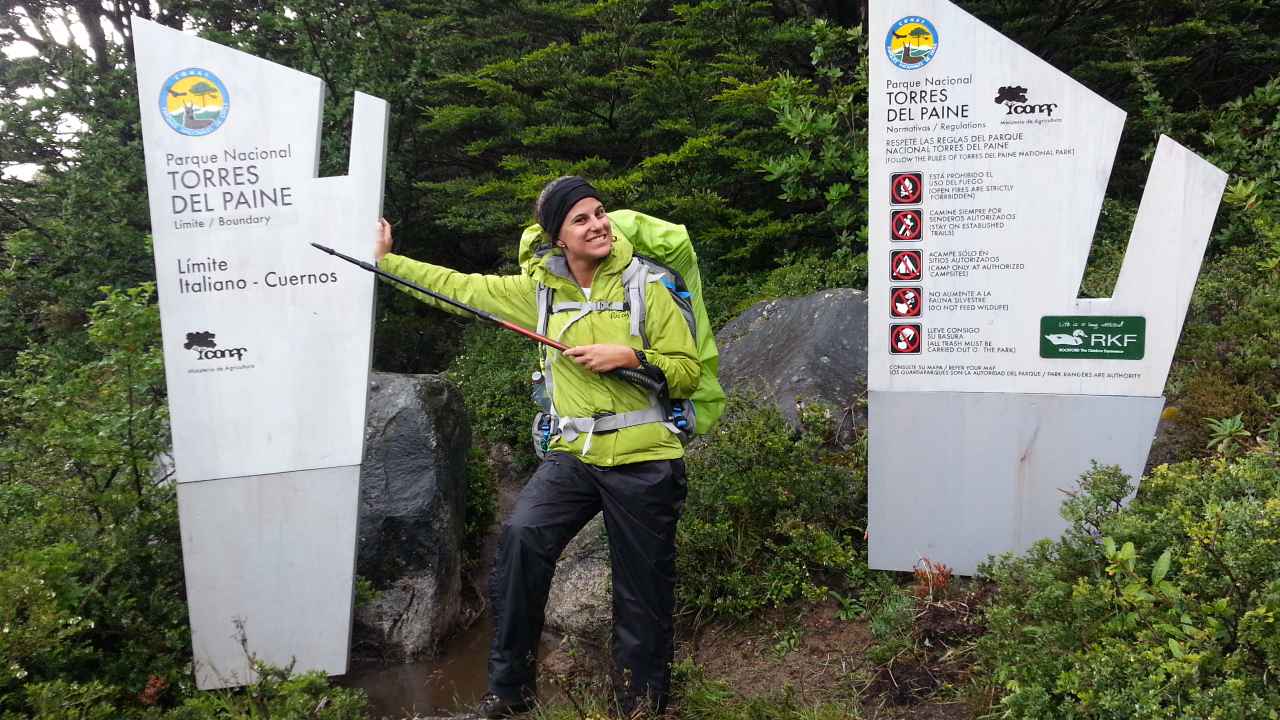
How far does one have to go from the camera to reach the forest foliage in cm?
337

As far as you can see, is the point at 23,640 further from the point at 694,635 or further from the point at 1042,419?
the point at 1042,419

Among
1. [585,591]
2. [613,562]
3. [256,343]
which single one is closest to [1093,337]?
[613,562]

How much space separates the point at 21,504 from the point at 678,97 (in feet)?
22.0

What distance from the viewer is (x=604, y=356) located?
3473 mm

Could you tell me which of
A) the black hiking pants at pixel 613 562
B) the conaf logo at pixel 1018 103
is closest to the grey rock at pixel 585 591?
the black hiking pants at pixel 613 562

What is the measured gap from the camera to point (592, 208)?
360cm

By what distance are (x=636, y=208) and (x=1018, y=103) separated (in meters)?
4.70

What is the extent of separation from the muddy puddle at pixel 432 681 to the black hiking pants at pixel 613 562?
928mm

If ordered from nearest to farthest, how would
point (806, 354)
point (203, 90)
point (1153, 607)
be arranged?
point (1153, 607) < point (203, 90) < point (806, 354)

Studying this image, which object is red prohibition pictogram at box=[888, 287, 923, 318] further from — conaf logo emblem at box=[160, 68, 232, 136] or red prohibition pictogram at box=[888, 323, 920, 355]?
conaf logo emblem at box=[160, 68, 232, 136]

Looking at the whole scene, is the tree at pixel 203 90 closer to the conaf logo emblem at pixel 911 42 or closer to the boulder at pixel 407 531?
the boulder at pixel 407 531

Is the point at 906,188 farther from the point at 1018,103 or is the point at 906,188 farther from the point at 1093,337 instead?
the point at 1093,337

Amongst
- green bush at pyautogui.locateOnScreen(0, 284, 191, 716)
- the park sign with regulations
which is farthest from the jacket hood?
green bush at pyautogui.locateOnScreen(0, 284, 191, 716)

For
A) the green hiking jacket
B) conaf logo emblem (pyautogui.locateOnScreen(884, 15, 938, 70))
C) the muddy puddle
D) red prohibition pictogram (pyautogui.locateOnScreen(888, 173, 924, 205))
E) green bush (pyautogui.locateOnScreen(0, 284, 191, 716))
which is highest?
conaf logo emblem (pyautogui.locateOnScreen(884, 15, 938, 70))
